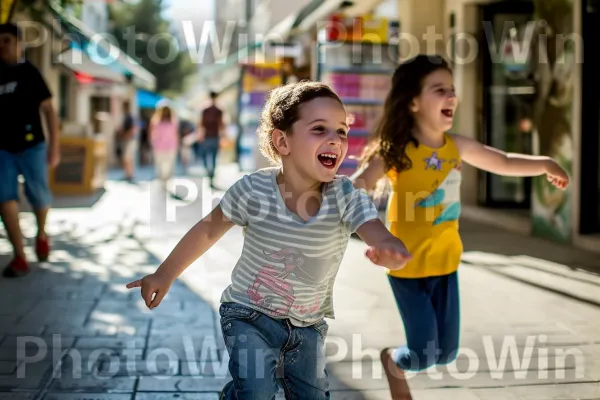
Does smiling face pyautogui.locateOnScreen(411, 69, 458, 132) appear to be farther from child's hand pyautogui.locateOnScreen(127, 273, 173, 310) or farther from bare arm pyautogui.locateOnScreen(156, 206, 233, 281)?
child's hand pyautogui.locateOnScreen(127, 273, 173, 310)

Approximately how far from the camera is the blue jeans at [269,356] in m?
2.50

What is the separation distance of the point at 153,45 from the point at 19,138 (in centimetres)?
4555

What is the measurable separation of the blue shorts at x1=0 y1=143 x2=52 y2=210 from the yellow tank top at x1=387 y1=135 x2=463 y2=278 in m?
3.86

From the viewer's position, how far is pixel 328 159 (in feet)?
8.44

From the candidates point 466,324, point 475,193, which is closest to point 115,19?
point 475,193

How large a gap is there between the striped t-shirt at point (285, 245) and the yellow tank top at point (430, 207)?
0.86 m

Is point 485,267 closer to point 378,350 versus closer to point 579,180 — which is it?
point 579,180

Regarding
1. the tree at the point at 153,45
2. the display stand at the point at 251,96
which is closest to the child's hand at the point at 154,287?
the display stand at the point at 251,96

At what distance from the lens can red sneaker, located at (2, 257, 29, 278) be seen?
6512 mm

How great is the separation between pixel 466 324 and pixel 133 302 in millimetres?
2259

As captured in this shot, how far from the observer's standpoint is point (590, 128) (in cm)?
865

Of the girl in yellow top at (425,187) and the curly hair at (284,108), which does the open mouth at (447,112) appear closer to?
the girl in yellow top at (425,187)

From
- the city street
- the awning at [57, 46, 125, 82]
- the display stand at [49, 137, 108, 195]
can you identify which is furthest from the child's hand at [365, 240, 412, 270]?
the awning at [57, 46, 125, 82]

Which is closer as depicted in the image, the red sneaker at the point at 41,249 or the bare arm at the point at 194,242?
the bare arm at the point at 194,242
